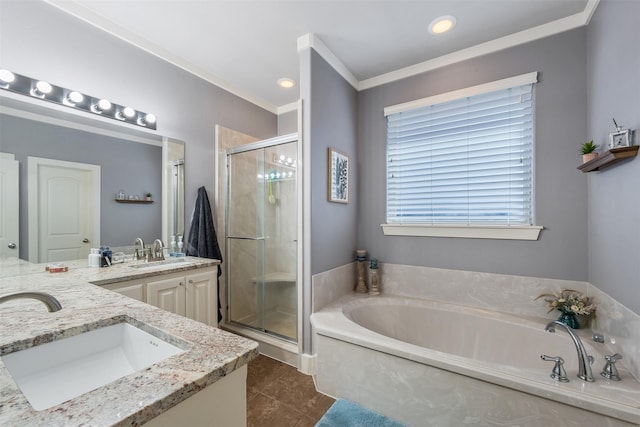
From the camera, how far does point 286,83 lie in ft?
8.99

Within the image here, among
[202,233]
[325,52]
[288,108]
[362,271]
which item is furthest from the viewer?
[288,108]

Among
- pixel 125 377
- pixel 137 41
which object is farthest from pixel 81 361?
pixel 137 41

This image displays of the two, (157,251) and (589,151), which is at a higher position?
(589,151)

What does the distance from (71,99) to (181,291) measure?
1488 mm

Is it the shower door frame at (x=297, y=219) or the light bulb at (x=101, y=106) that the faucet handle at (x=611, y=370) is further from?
the light bulb at (x=101, y=106)

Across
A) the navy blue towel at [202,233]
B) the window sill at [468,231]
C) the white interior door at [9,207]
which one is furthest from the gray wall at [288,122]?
the white interior door at [9,207]

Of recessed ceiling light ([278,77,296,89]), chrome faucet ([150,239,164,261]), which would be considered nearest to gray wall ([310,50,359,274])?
recessed ceiling light ([278,77,296,89])

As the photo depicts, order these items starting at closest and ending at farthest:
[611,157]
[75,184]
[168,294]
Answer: [611,157]
[75,184]
[168,294]

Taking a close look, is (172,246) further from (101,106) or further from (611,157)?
(611,157)

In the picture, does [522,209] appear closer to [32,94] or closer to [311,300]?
[311,300]

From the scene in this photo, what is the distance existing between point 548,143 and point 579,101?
1.03 feet

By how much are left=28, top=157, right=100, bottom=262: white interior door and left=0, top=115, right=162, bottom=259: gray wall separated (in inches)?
1.2

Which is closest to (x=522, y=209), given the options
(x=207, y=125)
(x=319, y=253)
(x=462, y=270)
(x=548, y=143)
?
(x=548, y=143)

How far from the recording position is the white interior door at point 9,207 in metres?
1.46
